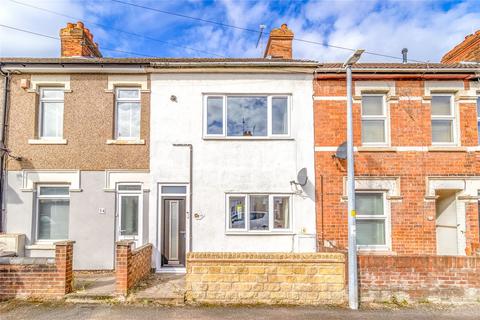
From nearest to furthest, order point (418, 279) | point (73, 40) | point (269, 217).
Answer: point (418, 279)
point (269, 217)
point (73, 40)

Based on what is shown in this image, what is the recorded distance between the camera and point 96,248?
898cm

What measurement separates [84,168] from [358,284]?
7.66 m

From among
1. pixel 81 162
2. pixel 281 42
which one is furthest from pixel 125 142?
pixel 281 42

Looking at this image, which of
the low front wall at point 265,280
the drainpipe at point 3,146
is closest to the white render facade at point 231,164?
the low front wall at point 265,280

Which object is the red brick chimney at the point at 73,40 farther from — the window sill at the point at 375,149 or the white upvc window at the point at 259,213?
the window sill at the point at 375,149

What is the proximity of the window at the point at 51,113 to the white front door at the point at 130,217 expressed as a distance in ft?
8.94

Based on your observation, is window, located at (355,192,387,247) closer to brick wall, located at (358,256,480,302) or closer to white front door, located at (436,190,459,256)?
white front door, located at (436,190,459,256)

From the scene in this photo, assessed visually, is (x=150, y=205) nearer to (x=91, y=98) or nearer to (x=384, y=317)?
(x=91, y=98)

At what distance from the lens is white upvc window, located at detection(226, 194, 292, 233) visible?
916cm

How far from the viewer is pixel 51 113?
31.4 ft

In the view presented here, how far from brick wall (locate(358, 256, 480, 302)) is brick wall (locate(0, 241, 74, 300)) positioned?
243 inches

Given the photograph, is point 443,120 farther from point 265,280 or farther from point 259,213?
point 265,280

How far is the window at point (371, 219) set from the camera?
9.12 meters

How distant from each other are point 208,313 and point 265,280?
131cm
